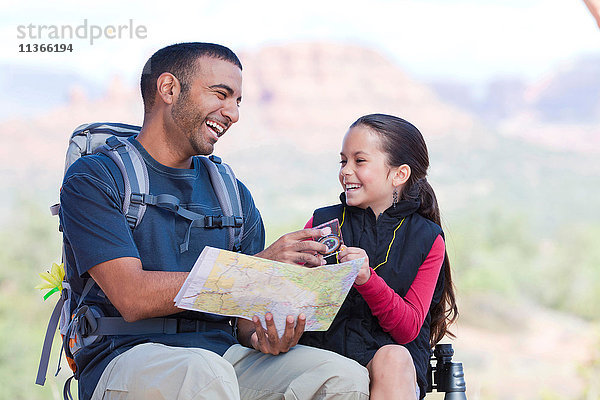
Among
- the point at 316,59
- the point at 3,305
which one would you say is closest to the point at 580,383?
the point at 3,305

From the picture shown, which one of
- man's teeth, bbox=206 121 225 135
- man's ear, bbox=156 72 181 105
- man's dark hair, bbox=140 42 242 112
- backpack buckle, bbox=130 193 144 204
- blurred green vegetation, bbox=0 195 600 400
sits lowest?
blurred green vegetation, bbox=0 195 600 400

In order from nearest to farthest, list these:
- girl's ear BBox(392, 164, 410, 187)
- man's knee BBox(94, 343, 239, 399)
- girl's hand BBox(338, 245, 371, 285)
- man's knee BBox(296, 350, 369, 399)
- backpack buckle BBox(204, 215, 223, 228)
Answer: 1. man's knee BBox(94, 343, 239, 399)
2. man's knee BBox(296, 350, 369, 399)
3. girl's hand BBox(338, 245, 371, 285)
4. backpack buckle BBox(204, 215, 223, 228)
5. girl's ear BBox(392, 164, 410, 187)

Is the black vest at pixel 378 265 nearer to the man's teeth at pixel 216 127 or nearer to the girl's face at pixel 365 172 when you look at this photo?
the girl's face at pixel 365 172

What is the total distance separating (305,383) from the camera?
2.31m

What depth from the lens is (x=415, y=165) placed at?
9.59ft

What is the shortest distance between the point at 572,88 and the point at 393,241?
4120 cm

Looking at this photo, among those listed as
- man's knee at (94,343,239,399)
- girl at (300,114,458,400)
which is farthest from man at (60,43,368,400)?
girl at (300,114,458,400)

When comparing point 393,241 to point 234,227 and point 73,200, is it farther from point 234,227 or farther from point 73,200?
point 73,200

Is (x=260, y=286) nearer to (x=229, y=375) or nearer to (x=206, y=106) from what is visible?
(x=229, y=375)

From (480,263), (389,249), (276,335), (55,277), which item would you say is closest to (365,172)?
(389,249)

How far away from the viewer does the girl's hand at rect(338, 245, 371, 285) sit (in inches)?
94.1

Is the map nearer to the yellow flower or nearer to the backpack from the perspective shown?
the backpack

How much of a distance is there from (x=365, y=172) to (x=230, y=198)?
49 centimetres

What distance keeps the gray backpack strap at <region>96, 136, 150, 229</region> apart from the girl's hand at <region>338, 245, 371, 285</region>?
2.14 feet
